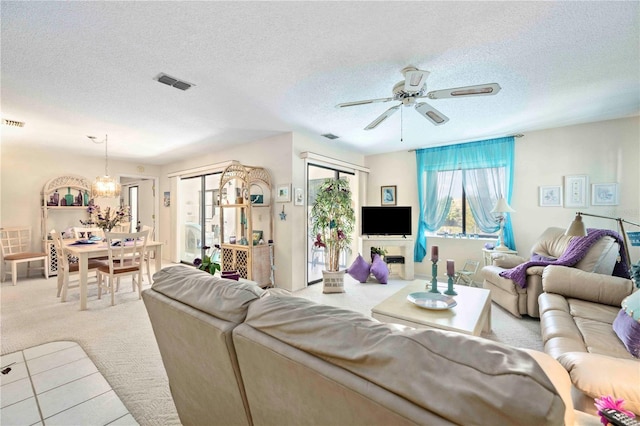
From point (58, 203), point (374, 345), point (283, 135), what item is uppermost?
point (283, 135)

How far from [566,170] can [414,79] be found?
3.39 m

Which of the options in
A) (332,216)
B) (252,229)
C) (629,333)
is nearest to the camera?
(629,333)

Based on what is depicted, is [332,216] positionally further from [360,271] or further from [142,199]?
[142,199]

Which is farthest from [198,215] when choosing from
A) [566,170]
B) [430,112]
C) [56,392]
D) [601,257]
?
[566,170]

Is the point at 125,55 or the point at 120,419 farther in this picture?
the point at 125,55

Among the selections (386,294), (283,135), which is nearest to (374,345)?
(386,294)

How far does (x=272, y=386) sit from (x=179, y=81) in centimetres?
268

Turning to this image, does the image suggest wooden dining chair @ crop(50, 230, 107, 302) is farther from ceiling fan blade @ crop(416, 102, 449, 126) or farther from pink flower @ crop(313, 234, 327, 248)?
ceiling fan blade @ crop(416, 102, 449, 126)

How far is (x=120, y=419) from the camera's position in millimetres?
1631

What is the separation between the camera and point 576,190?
3869 mm

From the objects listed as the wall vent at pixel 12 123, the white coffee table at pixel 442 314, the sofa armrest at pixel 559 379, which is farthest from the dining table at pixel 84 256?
the sofa armrest at pixel 559 379

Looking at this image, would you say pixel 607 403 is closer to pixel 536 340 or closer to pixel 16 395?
pixel 536 340

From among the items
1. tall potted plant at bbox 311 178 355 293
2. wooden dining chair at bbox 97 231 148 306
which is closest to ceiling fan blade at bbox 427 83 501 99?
tall potted plant at bbox 311 178 355 293

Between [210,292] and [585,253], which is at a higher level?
[210,292]
